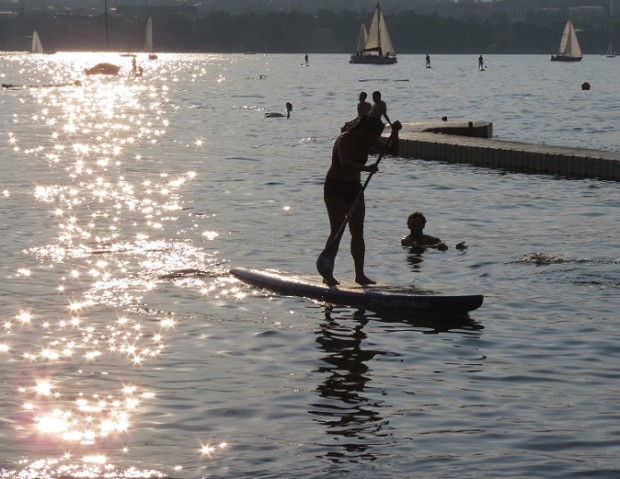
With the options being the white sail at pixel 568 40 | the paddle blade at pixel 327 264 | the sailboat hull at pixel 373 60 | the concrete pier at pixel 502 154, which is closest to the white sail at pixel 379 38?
the sailboat hull at pixel 373 60

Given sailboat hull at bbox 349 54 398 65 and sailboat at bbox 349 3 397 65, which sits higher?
sailboat at bbox 349 3 397 65

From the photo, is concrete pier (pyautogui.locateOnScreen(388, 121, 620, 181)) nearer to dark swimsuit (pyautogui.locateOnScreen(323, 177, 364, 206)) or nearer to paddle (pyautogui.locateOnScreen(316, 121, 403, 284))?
paddle (pyautogui.locateOnScreen(316, 121, 403, 284))

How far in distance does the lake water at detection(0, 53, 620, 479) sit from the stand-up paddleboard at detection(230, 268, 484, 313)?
160 mm

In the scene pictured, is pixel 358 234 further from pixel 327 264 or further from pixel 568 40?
pixel 568 40

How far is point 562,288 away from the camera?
17.1 metres

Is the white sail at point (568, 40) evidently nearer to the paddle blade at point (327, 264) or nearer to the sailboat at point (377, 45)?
the sailboat at point (377, 45)

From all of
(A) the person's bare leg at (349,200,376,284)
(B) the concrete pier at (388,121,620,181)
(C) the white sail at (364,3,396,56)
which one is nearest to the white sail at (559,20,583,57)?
(C) the white sail at (364,3,396,56)

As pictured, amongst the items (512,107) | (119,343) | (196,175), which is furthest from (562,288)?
(512,107)

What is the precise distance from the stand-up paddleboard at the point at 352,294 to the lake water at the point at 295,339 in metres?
0.16

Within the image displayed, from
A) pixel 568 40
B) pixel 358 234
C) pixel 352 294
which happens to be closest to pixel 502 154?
pixel 358 234

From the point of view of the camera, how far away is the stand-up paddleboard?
15.1 meters

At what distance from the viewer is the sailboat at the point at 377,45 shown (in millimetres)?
160125

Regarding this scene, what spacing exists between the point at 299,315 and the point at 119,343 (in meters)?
2.37

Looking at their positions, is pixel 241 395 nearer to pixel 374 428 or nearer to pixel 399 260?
pixel 374 428
